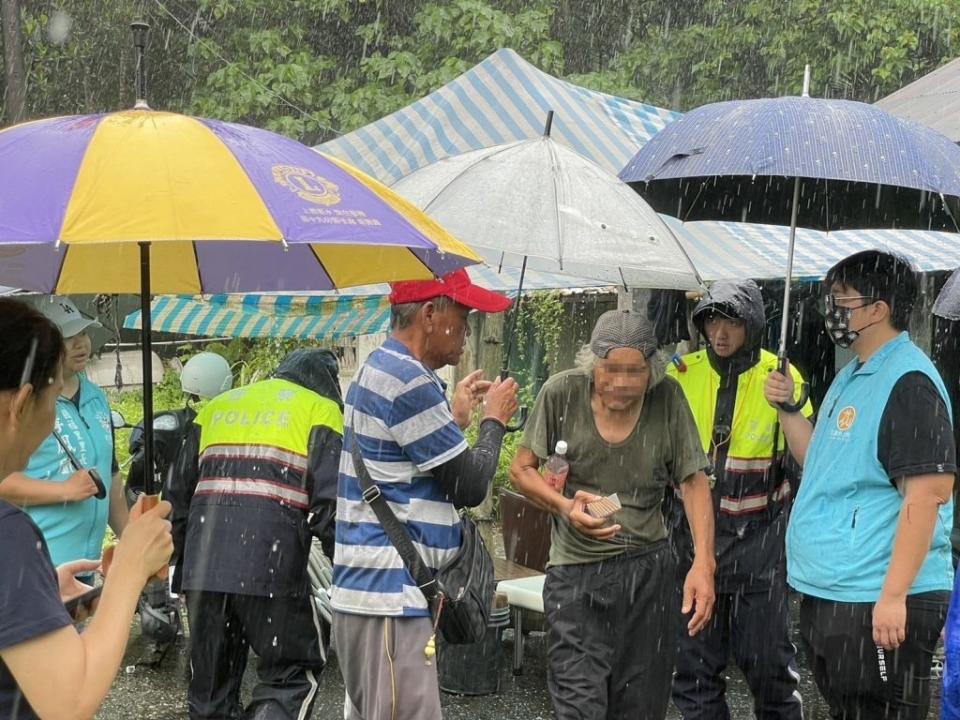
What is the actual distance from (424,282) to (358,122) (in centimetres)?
1451

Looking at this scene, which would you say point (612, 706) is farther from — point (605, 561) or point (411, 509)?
point (411, 509)

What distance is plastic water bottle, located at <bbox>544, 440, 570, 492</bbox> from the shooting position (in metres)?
4.63

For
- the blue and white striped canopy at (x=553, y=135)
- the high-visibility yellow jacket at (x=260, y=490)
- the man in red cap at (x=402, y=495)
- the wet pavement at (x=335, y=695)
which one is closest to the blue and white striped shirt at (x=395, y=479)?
the man in red cap at (x=402, y=495)

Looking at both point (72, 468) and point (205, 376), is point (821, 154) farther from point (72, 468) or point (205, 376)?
point (205, 376)

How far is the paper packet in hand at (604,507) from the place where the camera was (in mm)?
4457

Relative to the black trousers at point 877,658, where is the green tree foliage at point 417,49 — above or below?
above

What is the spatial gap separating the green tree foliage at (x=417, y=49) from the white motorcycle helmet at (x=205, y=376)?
11.4 m

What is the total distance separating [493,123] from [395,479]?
197 inches

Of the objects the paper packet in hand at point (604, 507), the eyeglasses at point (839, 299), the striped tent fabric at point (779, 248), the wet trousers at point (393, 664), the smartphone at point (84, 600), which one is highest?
the striped tent fabric at point (779, 248)

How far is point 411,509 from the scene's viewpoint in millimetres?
3775

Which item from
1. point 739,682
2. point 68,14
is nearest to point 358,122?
point 68,14

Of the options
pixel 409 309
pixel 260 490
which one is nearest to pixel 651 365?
pixel 409 309

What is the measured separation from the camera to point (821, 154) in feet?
13.6

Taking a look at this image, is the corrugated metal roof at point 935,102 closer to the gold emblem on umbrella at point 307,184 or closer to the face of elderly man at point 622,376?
the face of elderly man at point 622,376
